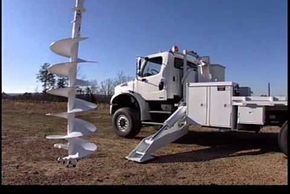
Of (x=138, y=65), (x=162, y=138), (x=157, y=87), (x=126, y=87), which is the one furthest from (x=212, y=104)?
(x=126, y=87)

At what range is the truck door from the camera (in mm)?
10570

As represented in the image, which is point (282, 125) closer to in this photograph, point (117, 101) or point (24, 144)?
point (117, 101)

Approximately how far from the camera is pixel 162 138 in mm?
8414

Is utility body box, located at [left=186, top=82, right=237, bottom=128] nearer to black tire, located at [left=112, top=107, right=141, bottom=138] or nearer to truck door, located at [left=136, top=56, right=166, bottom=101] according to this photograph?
truck door, located at [left=136, top=56, right=166, bottom=101]

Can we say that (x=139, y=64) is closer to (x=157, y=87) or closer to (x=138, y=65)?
(x=138, y=65)

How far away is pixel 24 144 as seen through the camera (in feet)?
31.5

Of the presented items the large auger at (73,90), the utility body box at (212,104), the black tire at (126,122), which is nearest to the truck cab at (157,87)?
the black tire at (126,122)

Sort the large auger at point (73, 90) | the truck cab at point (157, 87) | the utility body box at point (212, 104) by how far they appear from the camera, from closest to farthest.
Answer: the large auger at point (73, 90) < the utility body box at point (212, 104) < the truck cab at point (157, 87)

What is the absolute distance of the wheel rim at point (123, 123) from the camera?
10.9 m

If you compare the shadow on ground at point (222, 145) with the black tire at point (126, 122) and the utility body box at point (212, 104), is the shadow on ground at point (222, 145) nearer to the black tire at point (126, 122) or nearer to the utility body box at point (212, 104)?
the utility body box at point (212, 104)

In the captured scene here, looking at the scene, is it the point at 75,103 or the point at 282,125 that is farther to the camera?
the point at 282,125

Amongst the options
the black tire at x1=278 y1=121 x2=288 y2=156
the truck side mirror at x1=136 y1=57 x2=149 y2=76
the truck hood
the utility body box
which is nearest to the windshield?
the truck side mirror at x1=136 y1=57 x2=149 y2=76
